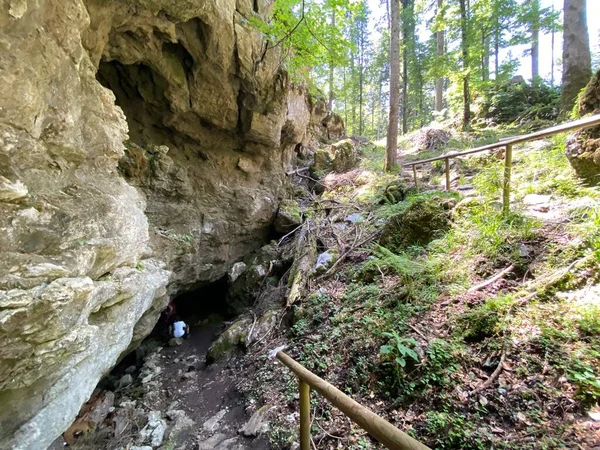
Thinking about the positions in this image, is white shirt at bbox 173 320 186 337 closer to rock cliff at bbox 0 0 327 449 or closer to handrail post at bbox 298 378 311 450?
rock cliff at bbox 0 0 327 449

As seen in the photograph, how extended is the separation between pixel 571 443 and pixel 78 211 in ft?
16.4

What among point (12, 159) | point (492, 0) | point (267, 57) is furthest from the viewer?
point (492, 0)

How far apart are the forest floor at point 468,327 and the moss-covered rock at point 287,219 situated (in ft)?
8.88

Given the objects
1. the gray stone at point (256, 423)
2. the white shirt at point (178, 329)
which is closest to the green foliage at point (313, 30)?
the gray stone at point (256, 423)

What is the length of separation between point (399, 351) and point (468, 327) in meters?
0.83

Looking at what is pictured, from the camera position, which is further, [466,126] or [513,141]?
[466,126]

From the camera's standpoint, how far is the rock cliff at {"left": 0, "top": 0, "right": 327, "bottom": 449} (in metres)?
2.61

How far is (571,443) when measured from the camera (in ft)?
6.72

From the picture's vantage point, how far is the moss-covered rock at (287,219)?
860 cm

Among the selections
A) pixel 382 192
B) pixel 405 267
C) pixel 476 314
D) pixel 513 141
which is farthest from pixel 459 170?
pixel 476 314

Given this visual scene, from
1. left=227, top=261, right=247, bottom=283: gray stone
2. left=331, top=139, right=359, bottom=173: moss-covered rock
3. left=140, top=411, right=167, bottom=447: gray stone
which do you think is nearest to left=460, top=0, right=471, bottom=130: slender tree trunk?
left=331, top=139, right=359, bottom=173: moss-covered rock

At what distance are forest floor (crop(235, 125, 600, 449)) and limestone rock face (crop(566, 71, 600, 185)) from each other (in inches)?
10.4

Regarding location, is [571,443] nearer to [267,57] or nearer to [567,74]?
[267,57]

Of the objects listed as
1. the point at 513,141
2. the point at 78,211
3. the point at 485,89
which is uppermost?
the point at 485,89
